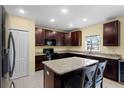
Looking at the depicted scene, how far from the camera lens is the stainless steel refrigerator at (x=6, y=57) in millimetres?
801

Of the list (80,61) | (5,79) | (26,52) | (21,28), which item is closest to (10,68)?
(5,79)

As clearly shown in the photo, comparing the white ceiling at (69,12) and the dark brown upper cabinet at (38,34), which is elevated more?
the white ceiling at (69,12)

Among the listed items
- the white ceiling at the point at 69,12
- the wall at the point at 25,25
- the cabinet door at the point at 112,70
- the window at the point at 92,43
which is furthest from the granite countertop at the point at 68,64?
the white ceiling at the point at 69,12

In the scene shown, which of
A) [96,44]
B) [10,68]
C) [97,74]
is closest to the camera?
[10,68]

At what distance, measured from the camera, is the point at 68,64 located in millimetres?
1264

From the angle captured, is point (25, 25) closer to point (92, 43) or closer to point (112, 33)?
point (92, 43)

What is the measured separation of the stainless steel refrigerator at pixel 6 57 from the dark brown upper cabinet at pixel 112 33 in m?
1.11

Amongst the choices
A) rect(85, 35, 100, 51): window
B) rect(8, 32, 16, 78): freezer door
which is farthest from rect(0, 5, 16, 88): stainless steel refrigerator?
rect(85, 35, 100, 51): window

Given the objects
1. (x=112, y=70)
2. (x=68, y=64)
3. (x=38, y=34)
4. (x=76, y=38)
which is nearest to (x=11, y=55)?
(x=38, y=34)

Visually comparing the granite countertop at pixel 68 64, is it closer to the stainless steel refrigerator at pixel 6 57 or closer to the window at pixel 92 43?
the window at pixel 92 43
